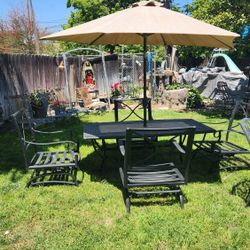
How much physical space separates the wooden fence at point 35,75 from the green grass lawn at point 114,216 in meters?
4.21

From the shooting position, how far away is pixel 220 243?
3010 millimetres

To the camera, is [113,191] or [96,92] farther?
[96,92]

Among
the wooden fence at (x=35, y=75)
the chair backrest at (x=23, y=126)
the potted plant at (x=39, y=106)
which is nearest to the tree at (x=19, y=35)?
the wooden fence at (x=35, y=75)

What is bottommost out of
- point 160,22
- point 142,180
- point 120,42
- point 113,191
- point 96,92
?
point 96,92

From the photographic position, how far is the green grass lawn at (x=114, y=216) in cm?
304

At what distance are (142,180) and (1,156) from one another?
10.6 feet

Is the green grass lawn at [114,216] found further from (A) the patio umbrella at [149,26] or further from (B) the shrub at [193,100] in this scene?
(B) the shrub at [193,100]

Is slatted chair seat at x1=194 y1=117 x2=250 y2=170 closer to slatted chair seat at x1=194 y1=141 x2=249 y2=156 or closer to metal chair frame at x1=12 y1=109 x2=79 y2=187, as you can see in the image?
slatted chair seat at x1=194 y1=141 x2=249 y2=156

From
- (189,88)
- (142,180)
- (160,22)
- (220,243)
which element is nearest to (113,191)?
(142,180)

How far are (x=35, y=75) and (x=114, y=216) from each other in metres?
7.94

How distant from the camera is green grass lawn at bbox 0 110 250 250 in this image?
3.04m

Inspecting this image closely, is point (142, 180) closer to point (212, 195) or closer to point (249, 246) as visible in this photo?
point (212, 195)

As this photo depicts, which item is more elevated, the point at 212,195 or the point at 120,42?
the point at 120,42

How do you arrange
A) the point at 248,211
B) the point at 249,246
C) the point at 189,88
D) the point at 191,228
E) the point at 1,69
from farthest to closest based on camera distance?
the point at 189,88
the point at 1,69
the point at 248,211
the point at 191,228
the point at 249,246
